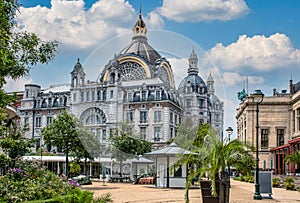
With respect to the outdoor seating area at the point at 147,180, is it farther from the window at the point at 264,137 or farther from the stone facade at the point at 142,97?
the window at the point at 264,137

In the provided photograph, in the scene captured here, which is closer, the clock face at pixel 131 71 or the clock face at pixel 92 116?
the clock face at pixel 92 116

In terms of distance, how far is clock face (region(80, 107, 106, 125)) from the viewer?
65.0 feet

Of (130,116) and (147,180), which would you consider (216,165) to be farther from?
(147,180)

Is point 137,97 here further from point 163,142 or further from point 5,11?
point 5,11

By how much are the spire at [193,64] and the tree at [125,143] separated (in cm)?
398

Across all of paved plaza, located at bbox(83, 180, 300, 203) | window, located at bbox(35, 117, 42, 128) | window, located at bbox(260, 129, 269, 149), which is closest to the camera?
paved plaza, located at bbox(83, 180, 300, 203)

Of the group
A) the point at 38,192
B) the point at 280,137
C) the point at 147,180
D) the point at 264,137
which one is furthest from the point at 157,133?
the point at 280,137

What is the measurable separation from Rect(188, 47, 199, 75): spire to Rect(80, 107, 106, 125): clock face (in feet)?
13.8

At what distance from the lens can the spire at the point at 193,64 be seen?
1809 cm

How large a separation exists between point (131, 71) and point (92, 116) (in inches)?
131

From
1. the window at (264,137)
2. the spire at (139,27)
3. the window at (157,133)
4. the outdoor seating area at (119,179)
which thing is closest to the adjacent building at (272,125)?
the window at (264,137)

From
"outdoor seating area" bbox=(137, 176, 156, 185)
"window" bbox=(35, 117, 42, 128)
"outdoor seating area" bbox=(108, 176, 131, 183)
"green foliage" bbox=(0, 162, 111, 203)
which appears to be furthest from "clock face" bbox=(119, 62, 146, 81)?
"window" bbox=(35, 117, 42, 128)

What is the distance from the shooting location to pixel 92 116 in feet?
64.5

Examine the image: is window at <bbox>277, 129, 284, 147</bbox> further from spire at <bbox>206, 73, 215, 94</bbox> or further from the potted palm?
spire at <bbox>206, 73, 215, 94</bbox>
